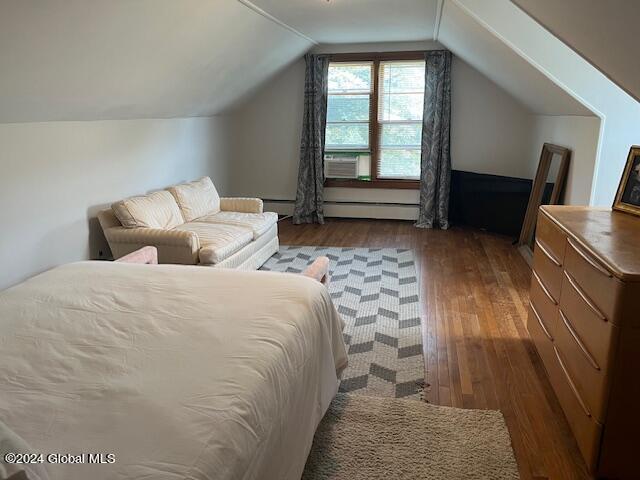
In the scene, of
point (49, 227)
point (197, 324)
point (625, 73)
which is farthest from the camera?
point (49, 227)

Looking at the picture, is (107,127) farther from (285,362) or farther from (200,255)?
(285,362)

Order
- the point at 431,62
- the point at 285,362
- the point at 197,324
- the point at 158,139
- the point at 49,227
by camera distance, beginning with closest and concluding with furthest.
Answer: the point at 285,362, the point at 197,324, the point at 49,227, the point at 158,139, the point at 431,62

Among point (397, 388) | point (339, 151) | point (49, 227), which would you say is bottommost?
point (397, 388)

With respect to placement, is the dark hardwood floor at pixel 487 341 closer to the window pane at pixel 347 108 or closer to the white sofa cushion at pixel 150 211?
the white sofa cushion at pixel 150 211

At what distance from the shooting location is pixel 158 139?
15.3 feet

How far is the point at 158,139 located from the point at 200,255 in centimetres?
160

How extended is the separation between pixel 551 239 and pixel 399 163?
3890 millimetres

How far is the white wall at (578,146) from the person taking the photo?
11.9ft

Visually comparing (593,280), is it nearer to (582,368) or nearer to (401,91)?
(582,368)

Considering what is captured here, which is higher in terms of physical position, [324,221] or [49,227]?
[49,227]

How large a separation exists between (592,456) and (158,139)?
4173 mm

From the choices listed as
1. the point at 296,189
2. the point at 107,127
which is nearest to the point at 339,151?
the point at 296,189

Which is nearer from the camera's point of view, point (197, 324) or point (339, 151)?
point (197, 324)

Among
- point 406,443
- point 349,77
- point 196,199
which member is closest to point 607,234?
point 406,443
